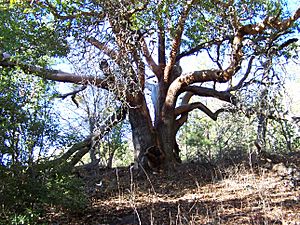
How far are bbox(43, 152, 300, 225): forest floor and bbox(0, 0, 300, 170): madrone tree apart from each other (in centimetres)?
92

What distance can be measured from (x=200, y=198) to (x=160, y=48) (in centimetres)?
432

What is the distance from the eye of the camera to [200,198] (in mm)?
6602

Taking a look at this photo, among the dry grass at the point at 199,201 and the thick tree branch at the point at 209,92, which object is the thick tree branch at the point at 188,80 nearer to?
the thick tree branch at the point at 209,92

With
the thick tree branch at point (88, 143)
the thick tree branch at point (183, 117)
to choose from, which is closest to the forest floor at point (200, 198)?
the thick tree branch at point (88, 143)

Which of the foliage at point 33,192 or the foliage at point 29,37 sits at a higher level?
the foliage at point 29,37

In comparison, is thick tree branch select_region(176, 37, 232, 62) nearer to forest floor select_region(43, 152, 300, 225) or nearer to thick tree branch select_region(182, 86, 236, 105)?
thick tree branch select_region(182, 86, 236, 105)

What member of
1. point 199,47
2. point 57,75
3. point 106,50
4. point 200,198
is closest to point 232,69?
point 199,47

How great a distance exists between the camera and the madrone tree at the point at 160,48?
605 centimetres

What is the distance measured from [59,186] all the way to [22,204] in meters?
0.62

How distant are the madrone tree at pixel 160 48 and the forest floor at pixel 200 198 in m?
0.92

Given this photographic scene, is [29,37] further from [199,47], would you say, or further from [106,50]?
[199,47]

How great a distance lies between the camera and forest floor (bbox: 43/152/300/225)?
520cm

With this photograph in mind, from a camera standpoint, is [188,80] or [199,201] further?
[188,80]

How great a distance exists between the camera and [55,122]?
612 cm
